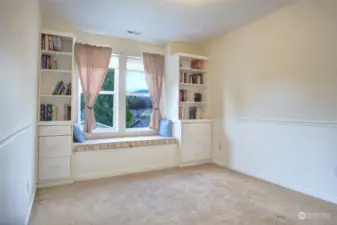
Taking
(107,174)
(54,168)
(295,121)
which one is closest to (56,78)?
(54,168)

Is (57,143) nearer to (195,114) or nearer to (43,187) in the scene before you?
(43,187)

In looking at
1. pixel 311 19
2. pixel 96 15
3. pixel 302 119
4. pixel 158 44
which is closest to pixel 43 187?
pixel 96 15

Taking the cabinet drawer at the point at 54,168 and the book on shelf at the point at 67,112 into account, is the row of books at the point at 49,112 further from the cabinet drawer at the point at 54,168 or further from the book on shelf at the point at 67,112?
the cabinet drawer at the point at 54,168

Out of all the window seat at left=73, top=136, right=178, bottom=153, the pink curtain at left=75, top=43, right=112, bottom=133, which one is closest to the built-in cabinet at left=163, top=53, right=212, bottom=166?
the window seat at left=73, top=136, right=178, bottom=153

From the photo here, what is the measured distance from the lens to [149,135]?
187 inches

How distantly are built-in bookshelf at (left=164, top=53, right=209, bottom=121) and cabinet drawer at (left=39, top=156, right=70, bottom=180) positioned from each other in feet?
7.00

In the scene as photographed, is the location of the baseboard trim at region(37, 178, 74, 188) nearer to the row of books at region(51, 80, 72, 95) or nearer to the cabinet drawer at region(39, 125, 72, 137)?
the cabinet drawer at region(39, 125, 72, 137)

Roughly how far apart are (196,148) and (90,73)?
244cm

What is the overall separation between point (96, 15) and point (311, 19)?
299 cm

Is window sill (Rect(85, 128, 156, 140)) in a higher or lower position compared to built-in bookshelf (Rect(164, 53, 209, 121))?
lower

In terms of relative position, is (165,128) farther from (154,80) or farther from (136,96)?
(154,80)

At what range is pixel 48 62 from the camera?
348cm

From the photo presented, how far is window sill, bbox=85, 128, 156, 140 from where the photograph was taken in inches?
167

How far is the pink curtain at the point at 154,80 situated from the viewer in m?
4.75
